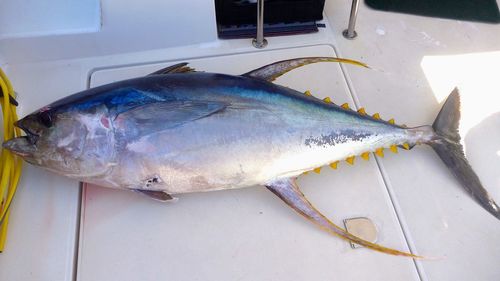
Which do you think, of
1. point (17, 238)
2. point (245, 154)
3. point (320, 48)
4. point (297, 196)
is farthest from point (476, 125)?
point (17, 238)

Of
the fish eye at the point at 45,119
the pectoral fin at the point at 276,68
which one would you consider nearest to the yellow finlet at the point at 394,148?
the pectoral fin at the point at 276,68

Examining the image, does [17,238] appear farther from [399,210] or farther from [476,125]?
[476,125]

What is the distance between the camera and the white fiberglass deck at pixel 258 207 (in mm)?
1293

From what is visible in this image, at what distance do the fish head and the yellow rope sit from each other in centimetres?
10

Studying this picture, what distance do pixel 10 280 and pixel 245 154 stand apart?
82cm

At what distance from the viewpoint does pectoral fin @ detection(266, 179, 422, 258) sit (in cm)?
123

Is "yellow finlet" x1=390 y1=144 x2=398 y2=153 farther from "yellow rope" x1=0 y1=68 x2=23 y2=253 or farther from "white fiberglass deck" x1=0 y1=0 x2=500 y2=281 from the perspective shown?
"yellow rope" x1=0 y1=68 x2=23 y2=253

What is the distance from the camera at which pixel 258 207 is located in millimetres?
1413

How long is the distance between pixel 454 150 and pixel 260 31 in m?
0.92

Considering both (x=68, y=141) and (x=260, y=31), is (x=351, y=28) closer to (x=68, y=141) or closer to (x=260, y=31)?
(x=260, y=31)

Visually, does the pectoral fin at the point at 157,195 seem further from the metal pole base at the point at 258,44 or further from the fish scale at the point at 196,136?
the metal pole base at the point at 258,44

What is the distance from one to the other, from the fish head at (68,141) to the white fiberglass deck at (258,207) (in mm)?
199

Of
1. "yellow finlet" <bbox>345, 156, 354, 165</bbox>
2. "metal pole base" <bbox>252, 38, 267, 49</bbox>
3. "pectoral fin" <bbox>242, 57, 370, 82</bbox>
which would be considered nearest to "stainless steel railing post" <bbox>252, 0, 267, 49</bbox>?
"metal pole base" <bbox>252, 38, 267, 49</bbox>

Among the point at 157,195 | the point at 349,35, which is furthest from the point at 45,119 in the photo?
the point at 349,35
